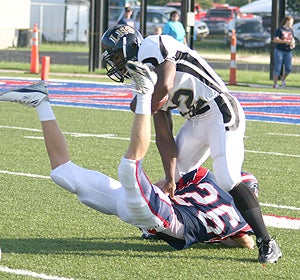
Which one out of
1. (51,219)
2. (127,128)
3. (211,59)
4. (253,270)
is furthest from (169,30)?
(253,270)

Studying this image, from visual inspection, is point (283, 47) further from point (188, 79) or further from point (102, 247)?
point (102, 247)

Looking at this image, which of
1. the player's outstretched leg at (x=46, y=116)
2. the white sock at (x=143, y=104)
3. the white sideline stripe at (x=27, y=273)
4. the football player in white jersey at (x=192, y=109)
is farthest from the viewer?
the player's outstretched leg at (x=46, y=116)

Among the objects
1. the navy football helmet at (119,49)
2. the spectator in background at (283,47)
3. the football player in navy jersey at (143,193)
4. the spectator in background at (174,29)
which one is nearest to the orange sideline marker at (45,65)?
the spectator in background at (174,29)

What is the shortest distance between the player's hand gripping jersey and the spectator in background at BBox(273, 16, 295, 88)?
13374mm

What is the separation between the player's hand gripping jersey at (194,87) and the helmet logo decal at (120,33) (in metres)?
0.11

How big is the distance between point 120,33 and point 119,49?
0.37 ft

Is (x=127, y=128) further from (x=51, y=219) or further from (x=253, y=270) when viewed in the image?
(x=253, y=270)

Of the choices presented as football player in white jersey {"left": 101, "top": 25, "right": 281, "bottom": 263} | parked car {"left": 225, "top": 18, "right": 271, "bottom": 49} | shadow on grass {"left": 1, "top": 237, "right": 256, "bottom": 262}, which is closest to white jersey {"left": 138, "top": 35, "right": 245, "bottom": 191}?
football player in white jersey {"left": 101, "top": 25, "right": 281, "bottom": 263}

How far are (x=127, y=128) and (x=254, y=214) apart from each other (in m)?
6.27

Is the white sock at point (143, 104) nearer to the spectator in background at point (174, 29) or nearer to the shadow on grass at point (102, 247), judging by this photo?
the shadow on grass at point (102, 247)

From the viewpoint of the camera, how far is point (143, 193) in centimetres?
527

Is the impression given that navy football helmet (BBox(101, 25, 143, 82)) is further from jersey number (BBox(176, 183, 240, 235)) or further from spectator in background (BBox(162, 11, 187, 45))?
spectator in background (BBox(162, 11, 187, 45))

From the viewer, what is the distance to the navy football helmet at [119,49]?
5.54 meters

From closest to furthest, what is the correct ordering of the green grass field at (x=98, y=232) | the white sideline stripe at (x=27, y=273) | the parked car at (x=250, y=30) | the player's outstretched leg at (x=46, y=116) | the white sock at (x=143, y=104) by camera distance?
1. the white sideline stripe at (x=27, y=273)
2. the white sock at (x=143, y=104)
3. the green grass field at (x=98, y=232)
4. the player's outstretched leg at (x=46, y=116)
5. the parked car at (x=250, y=30)
